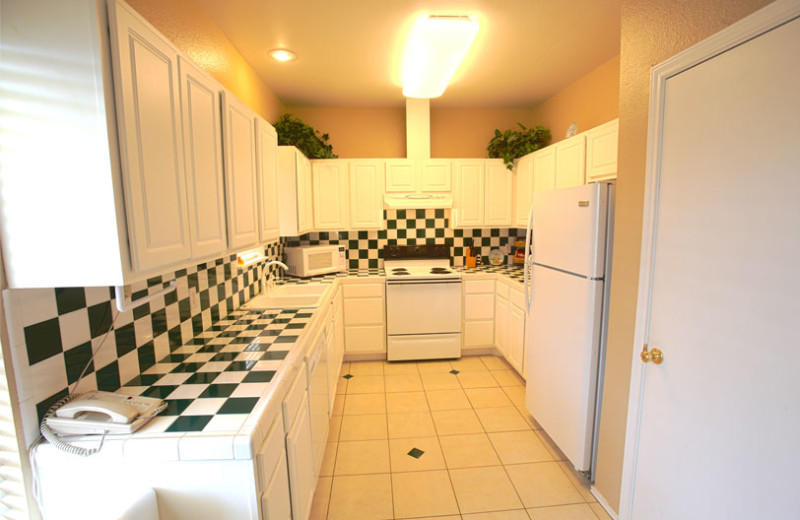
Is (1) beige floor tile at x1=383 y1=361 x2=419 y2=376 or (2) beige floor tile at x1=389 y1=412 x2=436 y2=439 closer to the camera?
(2) beige floor tile at x1=389 y1=412 x2=436 y2=439

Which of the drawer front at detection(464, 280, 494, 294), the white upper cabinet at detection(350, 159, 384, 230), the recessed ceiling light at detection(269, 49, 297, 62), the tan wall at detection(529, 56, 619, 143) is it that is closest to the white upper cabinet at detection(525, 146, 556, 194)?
the tan wall at detection(529, 56, 619, 143)

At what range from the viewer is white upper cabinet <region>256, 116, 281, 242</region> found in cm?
194

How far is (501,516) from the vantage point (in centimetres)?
176

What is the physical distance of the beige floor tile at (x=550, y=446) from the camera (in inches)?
86.2

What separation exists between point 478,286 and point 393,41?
2.29 meters

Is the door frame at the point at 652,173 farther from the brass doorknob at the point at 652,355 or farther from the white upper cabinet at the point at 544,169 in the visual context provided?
the white upper cabinet at the point at 544,169

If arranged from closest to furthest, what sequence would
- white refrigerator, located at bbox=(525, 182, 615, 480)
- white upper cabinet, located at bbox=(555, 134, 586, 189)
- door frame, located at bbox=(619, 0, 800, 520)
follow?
door frame, located at bbox=(619, 0, 800, 520) < white refrigerator, located at bbox=(525, 182, 615, 480) < white upper cabinet, located at bbox=(555, 134, 586, 189)

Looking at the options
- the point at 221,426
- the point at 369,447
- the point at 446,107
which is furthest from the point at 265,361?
the point at 446,107

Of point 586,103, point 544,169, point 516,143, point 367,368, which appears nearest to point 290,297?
point 367,368

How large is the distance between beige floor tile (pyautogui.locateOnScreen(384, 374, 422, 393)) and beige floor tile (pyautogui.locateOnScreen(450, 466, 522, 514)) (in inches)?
39.4

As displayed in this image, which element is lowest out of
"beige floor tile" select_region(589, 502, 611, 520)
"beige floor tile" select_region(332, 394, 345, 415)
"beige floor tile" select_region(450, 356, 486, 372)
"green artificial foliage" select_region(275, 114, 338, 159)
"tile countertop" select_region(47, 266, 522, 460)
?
"beige floor tile" select_region(589, 502, 611, 520)

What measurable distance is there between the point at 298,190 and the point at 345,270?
1.15 meters

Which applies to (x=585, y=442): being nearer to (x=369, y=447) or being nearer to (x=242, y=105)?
(x=369, y=447)

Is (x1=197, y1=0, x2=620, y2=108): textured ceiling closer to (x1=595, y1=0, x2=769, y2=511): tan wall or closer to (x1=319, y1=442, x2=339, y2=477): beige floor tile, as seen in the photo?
(x1=595, y1=0, x2=769, y2=511): tan wall
